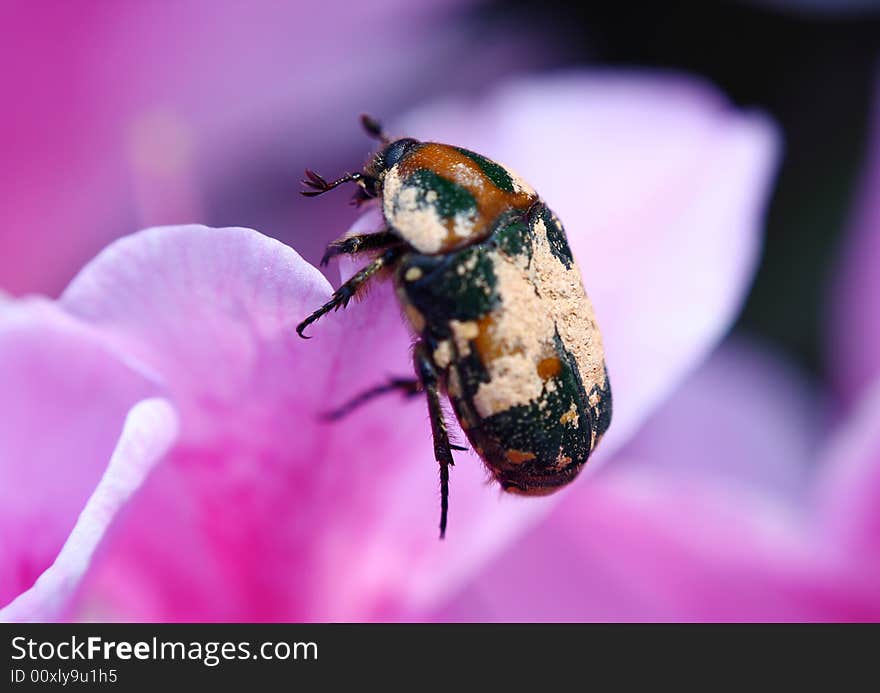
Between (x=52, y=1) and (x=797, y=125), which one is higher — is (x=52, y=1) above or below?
above

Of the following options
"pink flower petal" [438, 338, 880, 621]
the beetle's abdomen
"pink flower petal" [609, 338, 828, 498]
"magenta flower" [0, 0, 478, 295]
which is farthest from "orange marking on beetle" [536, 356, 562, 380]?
"magenta flower" [0, 0, 478, 295]

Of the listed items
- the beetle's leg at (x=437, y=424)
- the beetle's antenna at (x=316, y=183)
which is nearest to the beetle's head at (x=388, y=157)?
the beetle's antenna at (x=316, y=183)

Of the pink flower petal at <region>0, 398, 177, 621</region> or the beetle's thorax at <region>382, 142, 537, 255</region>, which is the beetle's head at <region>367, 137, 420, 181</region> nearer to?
the beetle's thorax at <region>382, 142, 537, 255</region>

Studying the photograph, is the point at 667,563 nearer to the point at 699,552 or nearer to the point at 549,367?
the point at 699,552

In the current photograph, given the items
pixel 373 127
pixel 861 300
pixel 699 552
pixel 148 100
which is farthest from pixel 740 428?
pixel 148 100
